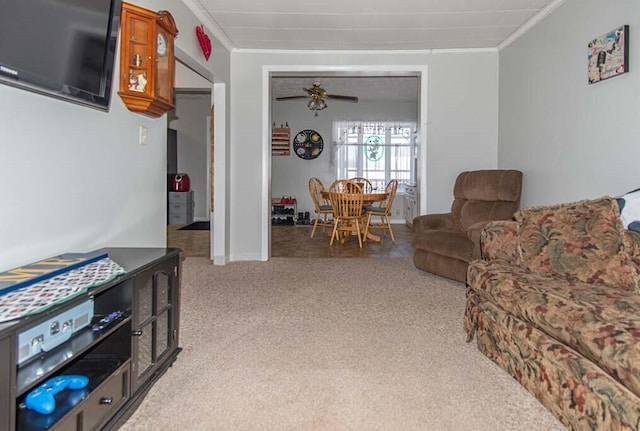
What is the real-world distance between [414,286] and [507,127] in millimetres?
1985

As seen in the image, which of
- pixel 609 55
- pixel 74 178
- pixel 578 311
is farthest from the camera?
pixel 609 55

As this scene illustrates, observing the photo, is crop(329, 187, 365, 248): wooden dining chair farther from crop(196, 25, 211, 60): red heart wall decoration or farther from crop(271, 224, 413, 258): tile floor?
crop(196, 25, 211, 60): red heart wall decoration

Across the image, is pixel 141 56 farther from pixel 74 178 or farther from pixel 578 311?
pixel 578 311

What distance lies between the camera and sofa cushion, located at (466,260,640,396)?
1227mm

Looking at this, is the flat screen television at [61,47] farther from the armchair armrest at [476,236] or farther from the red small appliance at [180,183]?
the red small appliance at [180,183]

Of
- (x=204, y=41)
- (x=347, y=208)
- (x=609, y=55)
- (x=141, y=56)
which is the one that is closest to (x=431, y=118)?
(x=347, y=208)

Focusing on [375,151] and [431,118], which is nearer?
[431,118]

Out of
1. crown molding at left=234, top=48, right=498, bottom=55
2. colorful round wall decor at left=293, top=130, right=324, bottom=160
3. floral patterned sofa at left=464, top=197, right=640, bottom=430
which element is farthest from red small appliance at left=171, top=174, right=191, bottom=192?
floral patterned sofa at left=464, top=197, right=640, bottom=430

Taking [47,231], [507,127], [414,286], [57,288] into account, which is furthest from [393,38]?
[57,288]

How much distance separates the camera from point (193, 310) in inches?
108

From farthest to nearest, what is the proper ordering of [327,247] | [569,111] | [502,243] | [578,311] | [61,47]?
[327,247]
[569,111]
[502,243]
[61,47]
[578,311]

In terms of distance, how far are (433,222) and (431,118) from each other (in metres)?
1.24

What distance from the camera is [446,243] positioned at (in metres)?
3.45

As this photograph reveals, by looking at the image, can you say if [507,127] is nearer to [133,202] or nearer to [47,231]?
[133,202]
